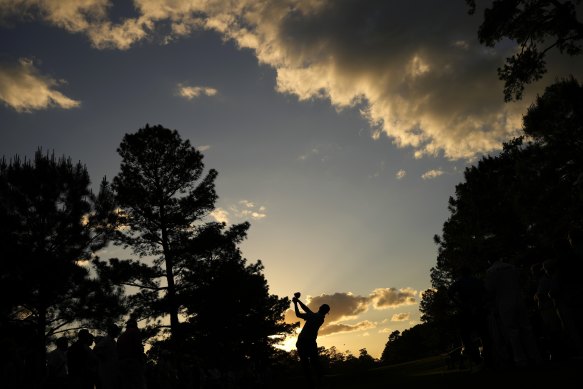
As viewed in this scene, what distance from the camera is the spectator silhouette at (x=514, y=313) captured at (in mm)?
6801

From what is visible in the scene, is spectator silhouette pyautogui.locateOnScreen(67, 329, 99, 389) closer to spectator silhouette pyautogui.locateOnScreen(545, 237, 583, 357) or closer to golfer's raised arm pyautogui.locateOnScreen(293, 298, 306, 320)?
golfer's raised arm pyautogui.locateOnScreen(293, 298, 306, 320)

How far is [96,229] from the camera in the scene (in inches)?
749

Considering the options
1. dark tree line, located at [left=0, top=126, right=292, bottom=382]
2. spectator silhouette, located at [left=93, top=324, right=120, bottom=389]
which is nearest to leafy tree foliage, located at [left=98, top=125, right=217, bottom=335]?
dark tree line, located at [left=0, top=126, right=292, bottom=382]

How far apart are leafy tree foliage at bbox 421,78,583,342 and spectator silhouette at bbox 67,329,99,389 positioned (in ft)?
48.3

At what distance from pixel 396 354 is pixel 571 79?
114 meters

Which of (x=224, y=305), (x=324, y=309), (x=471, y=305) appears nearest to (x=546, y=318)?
(x=471, y=305)

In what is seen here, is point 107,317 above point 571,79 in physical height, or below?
below

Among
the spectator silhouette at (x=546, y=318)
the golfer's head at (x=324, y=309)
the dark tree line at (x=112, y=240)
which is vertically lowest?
the spectator silhouette at (x=546, y=318)

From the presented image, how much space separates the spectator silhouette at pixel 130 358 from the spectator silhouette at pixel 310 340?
321 cm

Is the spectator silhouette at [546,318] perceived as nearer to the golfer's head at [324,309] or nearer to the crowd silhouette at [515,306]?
the crowd silhouette at [515,306]

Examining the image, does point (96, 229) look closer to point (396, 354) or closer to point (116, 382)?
point (116, 382)

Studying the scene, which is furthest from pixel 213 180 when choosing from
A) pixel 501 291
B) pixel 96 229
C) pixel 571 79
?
pixel 571 79

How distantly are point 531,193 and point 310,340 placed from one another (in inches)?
705

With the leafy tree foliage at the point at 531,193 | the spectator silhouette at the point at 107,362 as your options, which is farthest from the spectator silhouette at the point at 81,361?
the leafy tree foliage at the point at 531,193
